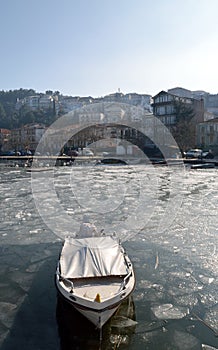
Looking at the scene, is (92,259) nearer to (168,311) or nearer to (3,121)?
(168,311)

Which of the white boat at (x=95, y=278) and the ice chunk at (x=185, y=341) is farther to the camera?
the ice chunk at (x=185, y=341)

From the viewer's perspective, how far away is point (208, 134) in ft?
196

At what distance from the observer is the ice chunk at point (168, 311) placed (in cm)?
636

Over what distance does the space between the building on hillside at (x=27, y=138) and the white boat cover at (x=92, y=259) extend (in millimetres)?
71071

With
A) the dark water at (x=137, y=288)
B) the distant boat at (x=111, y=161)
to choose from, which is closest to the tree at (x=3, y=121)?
the distant boat at (x=111, y=161)

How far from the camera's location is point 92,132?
2783 inches

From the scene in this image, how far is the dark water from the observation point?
5.64 metres

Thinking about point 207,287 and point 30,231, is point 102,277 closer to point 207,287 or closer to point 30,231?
point 207,287

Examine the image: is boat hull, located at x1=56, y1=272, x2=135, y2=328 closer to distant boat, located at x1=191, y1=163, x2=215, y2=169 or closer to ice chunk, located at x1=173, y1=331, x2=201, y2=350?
ice chunk, located at x1=173, y1=331, x2=201, y2=350

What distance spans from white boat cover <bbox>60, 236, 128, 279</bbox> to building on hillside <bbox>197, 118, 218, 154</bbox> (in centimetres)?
5249

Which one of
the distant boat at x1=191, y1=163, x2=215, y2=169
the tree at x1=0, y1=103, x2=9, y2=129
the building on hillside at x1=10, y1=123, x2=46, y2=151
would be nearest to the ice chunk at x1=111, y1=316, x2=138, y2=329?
the distant boat at x1=191, y1=163, x2=215, y2=169

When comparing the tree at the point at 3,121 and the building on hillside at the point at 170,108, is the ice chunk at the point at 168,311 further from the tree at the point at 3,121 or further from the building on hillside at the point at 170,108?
the tree at the point at 3,121

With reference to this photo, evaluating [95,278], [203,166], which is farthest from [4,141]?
[95,278]

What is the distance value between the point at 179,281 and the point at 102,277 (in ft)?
8.09
